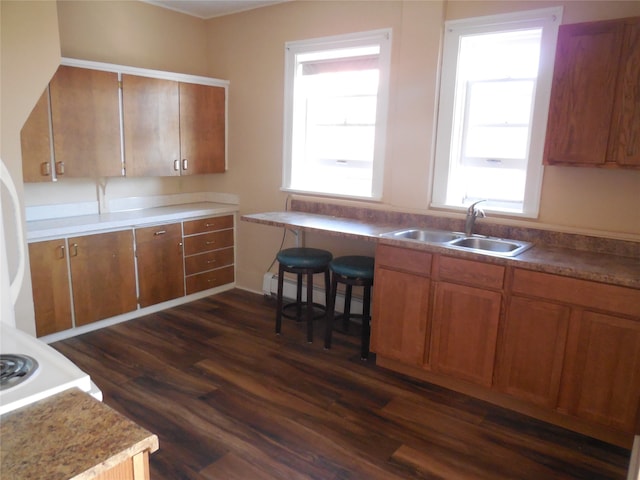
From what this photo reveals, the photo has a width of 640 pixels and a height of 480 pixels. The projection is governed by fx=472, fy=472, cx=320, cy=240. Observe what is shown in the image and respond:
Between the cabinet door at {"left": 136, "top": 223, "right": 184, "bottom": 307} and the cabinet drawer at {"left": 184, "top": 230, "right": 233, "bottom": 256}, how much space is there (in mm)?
106

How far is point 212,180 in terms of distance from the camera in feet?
16.5

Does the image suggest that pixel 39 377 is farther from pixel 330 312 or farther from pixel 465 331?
pixel 330 312

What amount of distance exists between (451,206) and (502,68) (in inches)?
39.2

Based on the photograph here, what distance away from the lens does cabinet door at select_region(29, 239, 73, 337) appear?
3309 mm

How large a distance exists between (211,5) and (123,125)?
1.45m

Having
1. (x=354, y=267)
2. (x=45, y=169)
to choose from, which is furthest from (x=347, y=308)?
(x=45, y=169)

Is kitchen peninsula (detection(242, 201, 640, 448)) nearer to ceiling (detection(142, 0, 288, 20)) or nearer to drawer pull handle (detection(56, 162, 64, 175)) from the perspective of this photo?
drawer pull handle (detection(56, 162, 64, 175))

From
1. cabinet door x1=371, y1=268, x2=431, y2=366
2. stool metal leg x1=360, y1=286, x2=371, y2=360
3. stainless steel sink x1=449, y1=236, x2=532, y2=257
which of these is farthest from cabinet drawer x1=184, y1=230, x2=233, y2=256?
stainless steel sink x1=449, y1=236, x2=532, y2=257

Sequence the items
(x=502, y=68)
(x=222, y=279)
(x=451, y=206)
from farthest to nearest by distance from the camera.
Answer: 1. (x=222, y=279)
2. (x=451, y=206)
3. (x=502, y=68)

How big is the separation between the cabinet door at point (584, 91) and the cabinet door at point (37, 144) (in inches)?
133

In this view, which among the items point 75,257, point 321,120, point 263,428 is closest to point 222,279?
point 75,257

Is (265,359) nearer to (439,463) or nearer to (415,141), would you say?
(439,463)

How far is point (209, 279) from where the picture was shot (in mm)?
4637

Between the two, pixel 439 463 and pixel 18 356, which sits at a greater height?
pixel 18 356
